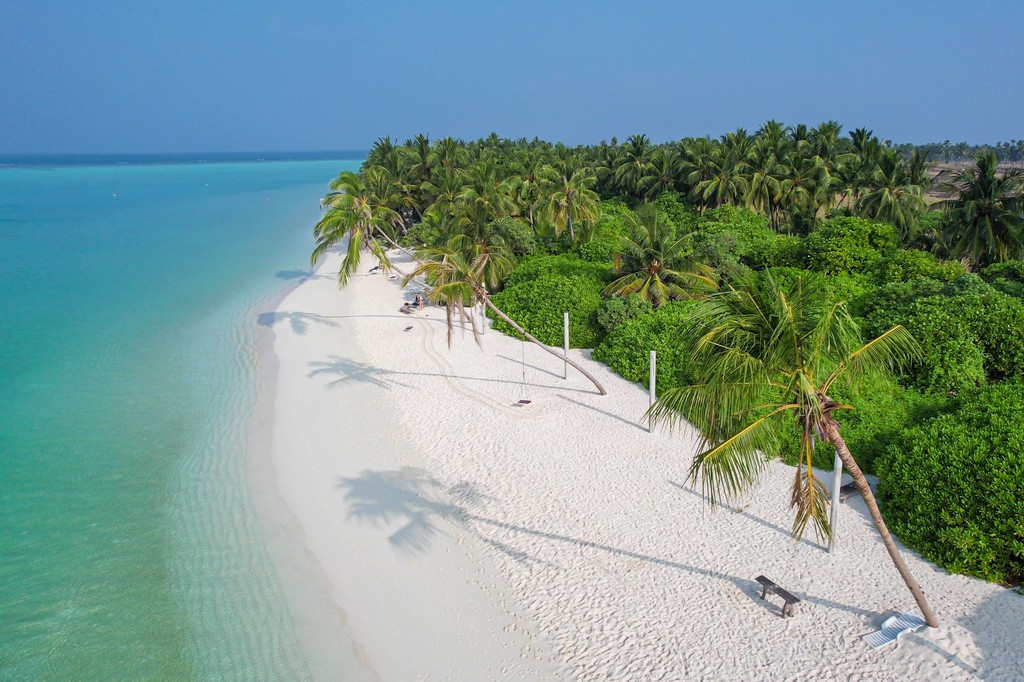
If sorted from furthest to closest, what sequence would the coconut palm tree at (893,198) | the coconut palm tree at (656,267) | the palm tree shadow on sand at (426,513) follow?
1. the coconut palm tree at (893,198)
2. the coconut palm tree at (656,267)
3. the palm tree shadow on sand at (426,513)

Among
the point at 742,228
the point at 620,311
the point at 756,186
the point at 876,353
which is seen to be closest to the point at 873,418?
the point at 876,353

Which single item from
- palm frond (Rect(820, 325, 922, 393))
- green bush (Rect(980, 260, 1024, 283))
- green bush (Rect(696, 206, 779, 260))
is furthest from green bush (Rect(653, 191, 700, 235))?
palm frond (Rect(820, 325, 922, 393))

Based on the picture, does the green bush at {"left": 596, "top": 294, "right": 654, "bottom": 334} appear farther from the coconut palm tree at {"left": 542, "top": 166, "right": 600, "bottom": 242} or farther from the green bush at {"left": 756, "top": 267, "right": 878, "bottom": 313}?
the coconut palm tree at {"left": 542, "top": 166, "right": 600, "bottom": 242}

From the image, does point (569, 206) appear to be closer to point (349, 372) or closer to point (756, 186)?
point (756, 186)

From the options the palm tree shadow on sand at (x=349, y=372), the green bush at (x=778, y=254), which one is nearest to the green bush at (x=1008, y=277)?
the green bush at (x=778, y=254)

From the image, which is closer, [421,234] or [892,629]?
[892,629]

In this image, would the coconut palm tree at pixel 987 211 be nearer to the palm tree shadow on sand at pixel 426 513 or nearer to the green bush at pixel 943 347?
the green bush at pixel 943 347
